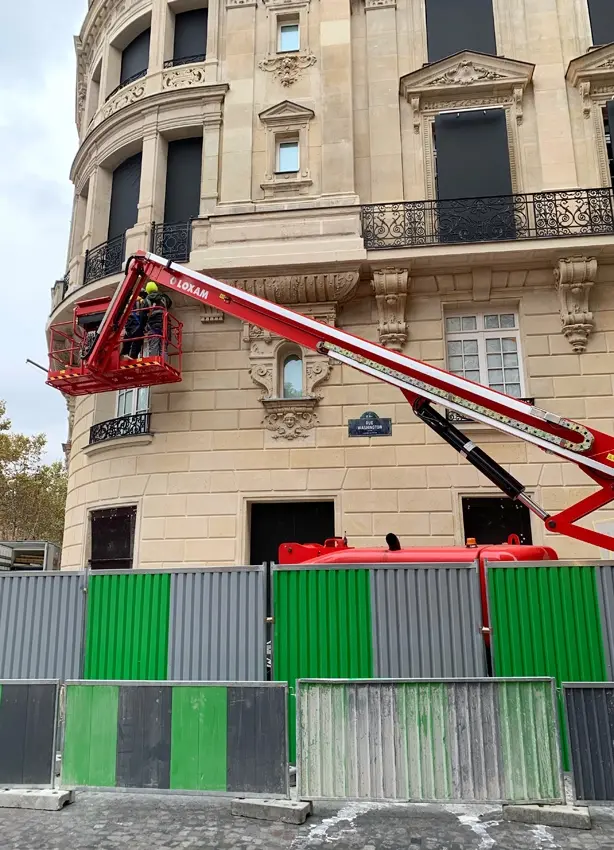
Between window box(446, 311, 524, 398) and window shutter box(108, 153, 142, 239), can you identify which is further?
window shutter box(108, 153, 142, 239)

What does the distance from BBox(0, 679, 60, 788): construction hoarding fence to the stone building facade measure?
19.5 feet

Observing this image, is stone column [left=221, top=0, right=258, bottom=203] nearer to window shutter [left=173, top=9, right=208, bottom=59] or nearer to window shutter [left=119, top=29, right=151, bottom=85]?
window shutter [left=173, top=9, right=208, bottom=59]

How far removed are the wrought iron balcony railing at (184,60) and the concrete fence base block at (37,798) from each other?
→ 48.4ft

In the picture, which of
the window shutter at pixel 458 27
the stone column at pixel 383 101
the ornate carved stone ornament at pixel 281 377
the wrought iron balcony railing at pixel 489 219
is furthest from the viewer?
the window shutter at pixel 458 27

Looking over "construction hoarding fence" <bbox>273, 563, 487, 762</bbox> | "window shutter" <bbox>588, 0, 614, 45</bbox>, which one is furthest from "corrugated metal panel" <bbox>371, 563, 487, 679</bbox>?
"window shutter" <bbox>588, 0, 614, 45</bbox>

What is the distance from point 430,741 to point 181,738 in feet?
7.41

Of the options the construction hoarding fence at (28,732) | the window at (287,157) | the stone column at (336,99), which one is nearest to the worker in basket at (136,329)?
the window at (287,157)

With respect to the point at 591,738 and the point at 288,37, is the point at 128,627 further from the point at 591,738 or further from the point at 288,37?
the point at 288,37

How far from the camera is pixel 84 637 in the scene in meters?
6.93

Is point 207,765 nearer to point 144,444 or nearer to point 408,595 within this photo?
point 408,595

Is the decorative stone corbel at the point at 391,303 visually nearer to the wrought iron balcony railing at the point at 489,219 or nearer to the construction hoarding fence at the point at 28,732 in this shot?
the wrought iron balcony railing at the point at 489,219

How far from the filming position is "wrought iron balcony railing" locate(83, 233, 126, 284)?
46.8 feet

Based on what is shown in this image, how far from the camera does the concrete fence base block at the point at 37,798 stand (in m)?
5.84

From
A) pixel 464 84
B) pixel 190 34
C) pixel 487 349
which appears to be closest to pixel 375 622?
pixel 487 349
